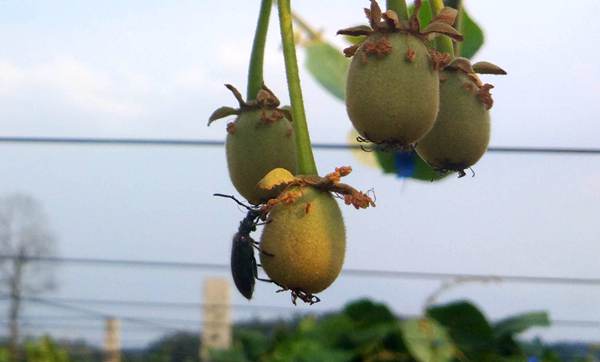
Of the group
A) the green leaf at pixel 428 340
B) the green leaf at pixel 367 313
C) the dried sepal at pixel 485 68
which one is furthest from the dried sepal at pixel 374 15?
the green leaf at pixel 367 313

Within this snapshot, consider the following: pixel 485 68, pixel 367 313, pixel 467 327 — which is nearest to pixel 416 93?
pixel 485 68

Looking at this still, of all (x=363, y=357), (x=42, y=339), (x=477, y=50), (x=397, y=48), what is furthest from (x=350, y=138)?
(x=42, y=339)

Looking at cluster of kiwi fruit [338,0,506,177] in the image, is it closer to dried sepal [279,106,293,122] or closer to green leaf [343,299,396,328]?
dried sepal [279,106,293,122]

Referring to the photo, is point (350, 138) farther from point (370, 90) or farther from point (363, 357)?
point (363, 357)

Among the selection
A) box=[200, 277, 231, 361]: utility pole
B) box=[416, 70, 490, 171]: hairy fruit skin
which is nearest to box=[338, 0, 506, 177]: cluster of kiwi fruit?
box=[416, 70, 490, 171]: hairy fruit skin

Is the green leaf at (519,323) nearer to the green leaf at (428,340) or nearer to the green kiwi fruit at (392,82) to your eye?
the green leaf at (428,340)

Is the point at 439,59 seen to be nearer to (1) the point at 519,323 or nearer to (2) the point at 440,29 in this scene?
(2) the point at 440,29
